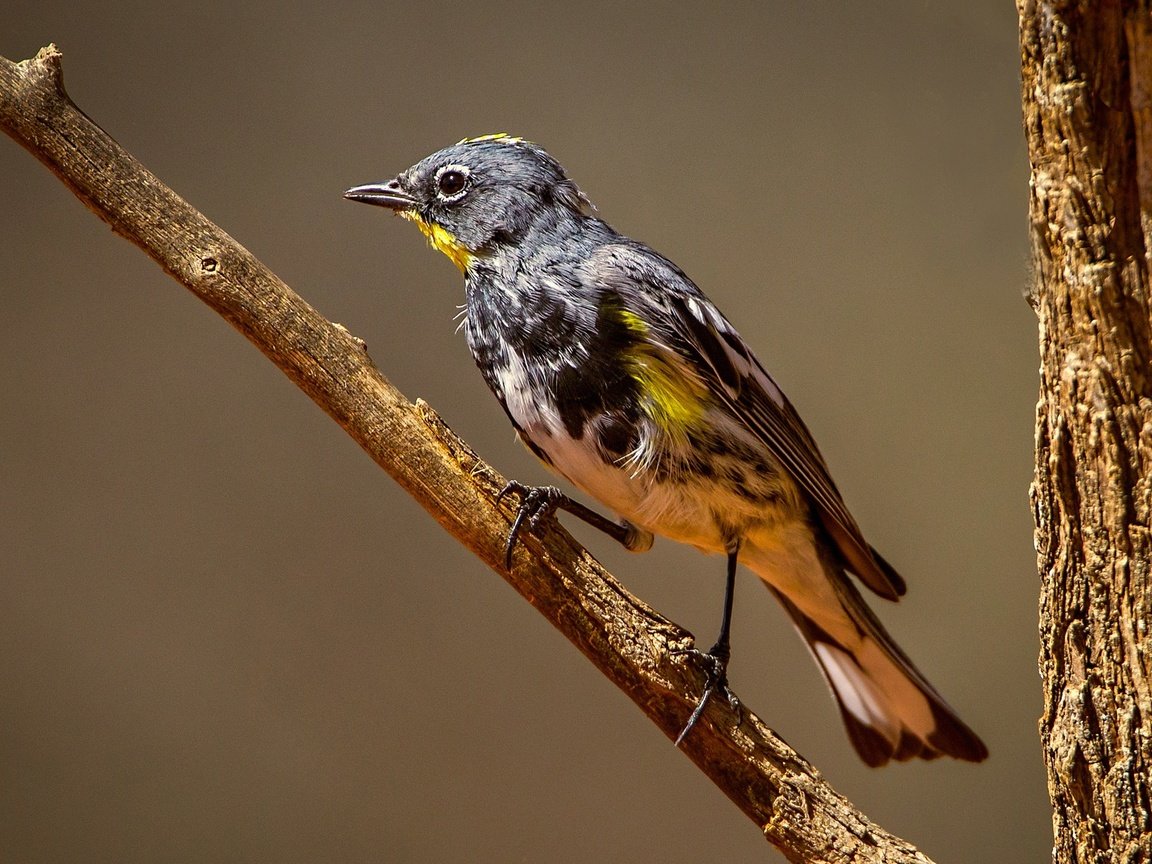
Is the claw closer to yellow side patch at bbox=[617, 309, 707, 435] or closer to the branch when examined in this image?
the branch

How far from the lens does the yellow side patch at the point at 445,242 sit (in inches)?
73.5

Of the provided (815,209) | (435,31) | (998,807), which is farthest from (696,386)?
(998,807)

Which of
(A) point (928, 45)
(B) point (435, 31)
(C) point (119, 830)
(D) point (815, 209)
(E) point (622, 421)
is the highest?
(A) point (928, 45)

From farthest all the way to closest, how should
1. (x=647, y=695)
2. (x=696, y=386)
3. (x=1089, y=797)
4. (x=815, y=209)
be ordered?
(x=815, y=209) → (x=696, y=386) → (x=647, y=695) → (x=1089, y=797)

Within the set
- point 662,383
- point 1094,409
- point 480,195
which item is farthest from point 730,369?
point 1094,409

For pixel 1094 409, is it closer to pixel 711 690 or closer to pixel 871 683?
pixel 711 690

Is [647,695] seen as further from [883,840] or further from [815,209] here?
[815,209]

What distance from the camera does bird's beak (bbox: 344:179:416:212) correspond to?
1.91 meters

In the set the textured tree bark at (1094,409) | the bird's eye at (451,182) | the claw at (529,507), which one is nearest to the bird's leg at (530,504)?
the claw at (529,507)

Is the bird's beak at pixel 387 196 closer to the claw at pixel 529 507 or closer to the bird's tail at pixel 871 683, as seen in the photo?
the claw at pixel 529 507

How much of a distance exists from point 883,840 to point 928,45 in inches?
76.3

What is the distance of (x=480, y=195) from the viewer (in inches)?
73.8

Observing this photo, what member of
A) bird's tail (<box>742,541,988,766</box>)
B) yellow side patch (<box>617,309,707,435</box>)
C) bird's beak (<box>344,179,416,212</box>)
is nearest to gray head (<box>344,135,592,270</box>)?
bird's beak (<box>344,179,416,212</box>)

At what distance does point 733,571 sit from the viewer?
6.34 feet
